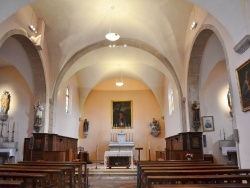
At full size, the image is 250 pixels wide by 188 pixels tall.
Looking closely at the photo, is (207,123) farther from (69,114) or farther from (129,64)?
(69,114)

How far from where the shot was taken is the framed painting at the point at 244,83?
212 inches

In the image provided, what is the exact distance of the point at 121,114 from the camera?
17.8 metres

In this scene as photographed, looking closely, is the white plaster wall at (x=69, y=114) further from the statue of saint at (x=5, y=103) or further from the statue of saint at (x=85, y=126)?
the statue of saint at (x=5, y=103)

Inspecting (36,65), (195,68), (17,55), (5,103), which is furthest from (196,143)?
(5,103)

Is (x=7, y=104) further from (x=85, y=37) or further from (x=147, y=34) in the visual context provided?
(x=147, y=34)

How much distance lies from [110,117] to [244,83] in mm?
12916

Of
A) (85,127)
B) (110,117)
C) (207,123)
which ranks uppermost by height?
(110,117)

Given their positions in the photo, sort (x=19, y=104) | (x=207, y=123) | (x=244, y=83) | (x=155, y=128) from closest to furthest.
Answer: (x=244, y=83), (x=207, y=123), (x=19, y=104), (x=155, y=128)

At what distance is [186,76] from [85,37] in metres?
4.85

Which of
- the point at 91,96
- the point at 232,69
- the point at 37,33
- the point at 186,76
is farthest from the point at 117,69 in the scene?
the point at 232,69

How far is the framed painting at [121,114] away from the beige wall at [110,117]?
0.78ft

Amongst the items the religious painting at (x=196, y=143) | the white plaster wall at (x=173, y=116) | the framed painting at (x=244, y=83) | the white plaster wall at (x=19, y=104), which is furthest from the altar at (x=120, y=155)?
the framed painting at (x=244, y=83)

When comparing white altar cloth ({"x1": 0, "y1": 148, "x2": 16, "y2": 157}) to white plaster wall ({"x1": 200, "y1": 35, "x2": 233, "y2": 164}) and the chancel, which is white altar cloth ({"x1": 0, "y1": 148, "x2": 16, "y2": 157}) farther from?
white plaster wall ({"x1": 200, "y1": 35, "x2": 233, "y2": 164})

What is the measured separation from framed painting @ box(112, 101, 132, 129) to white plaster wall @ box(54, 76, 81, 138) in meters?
2.57
